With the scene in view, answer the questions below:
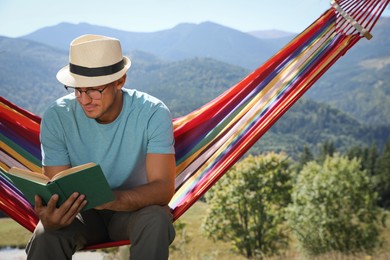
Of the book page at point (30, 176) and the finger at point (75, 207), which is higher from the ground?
the book page at point (30, 176)

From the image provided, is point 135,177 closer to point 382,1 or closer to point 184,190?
point 184,190

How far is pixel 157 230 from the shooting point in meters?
1.84

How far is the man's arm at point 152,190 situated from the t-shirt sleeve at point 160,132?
0.03 m

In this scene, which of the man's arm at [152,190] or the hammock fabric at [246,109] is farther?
the hammock fabric at [246,109]

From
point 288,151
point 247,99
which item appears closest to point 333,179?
point 247,99

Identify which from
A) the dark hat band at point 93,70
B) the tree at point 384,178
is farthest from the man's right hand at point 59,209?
the tree at point 384,178

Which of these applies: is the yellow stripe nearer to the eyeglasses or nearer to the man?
the man

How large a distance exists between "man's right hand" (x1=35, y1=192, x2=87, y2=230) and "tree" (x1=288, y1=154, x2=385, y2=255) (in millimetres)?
23633

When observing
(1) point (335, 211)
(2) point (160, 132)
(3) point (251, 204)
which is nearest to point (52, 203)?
(2) point (160, 132)

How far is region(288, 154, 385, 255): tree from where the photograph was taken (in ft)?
81.3

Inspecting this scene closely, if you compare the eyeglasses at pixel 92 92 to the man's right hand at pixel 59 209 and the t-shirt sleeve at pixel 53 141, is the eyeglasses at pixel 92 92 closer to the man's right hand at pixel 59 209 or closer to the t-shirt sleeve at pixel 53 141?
the t-shirt sleeve at pixel 53 141

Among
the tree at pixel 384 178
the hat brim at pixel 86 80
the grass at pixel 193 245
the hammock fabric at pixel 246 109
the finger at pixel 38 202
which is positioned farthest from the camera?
the tree at pixel 384 178

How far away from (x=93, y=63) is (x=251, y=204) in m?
26.2

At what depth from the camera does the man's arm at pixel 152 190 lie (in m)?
1.94
